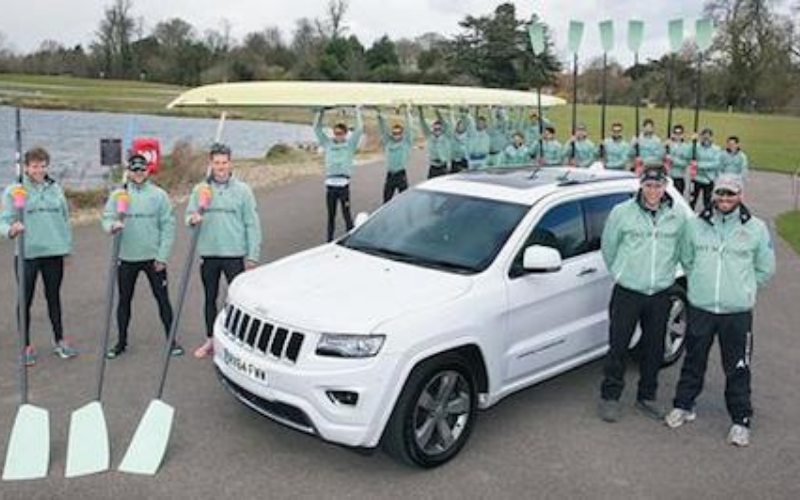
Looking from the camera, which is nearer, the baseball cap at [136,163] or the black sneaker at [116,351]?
the baseball cap at [136,163]

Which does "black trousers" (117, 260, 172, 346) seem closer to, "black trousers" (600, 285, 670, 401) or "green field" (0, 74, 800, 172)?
"black trousers" (600, 285, 670, 401)

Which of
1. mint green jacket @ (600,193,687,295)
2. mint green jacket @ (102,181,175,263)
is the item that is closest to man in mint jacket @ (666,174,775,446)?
mint green jacket @ (600,193,687,295)

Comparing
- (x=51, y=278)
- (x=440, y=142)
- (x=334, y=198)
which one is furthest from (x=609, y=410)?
(x=440, y=142)

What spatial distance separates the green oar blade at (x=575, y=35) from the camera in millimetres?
13334

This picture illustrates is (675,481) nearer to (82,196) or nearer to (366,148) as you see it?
(82,196)

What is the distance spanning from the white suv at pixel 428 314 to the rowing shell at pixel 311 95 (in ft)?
7.50

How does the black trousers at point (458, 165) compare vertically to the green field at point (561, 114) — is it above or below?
below

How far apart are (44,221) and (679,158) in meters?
13.3

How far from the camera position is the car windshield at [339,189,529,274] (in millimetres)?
5871

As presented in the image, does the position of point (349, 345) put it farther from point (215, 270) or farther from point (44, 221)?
point (44, 221)

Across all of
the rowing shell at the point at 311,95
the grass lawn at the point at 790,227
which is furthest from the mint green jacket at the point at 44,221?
the grass lawn at the point at 790,227

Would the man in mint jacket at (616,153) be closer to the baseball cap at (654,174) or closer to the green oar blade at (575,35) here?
the green oar blade at (575,35)

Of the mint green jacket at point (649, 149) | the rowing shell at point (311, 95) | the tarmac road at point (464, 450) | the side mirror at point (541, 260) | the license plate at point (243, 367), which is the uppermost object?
the rowing shell at point (311, 95)

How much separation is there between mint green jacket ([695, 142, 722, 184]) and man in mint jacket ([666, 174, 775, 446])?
11.1 m
